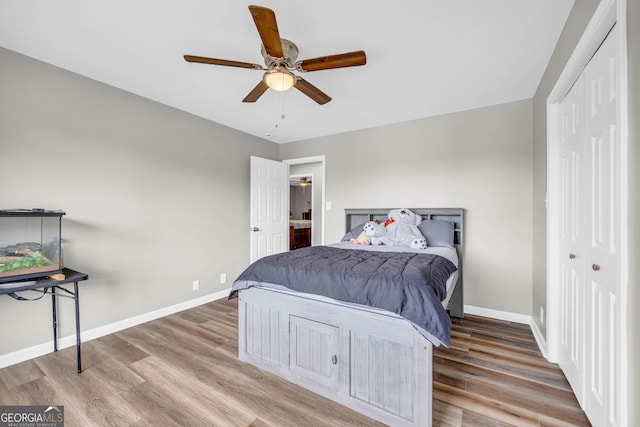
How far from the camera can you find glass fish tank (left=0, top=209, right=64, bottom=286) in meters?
1.95

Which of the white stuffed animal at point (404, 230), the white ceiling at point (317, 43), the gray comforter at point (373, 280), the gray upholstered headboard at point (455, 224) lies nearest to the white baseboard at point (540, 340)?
the gray upholstered headboard at point (455, 224)

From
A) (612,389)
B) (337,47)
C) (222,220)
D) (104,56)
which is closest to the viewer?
(612,389)

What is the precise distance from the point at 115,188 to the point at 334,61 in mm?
2532

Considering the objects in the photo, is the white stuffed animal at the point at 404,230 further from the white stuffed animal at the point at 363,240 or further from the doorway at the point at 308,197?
the doorway at the point at 308,197

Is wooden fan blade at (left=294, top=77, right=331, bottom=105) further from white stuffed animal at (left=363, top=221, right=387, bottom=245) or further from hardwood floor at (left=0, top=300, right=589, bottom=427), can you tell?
hardwood floor at (left=0, top=300, right=589, bottom=427)

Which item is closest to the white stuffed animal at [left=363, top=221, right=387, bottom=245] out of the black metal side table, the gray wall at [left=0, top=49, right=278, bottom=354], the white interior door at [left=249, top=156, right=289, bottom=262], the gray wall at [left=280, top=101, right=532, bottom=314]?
the gray wall at [left=280, top=101, right=532, bottom=314]

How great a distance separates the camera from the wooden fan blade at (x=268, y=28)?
1380 mm

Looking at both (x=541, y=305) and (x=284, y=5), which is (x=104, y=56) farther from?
(x=541, y=305)

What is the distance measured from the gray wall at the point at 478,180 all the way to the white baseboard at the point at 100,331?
8.91 ft

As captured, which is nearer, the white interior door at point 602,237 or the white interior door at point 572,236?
the white interior door at point 602,237

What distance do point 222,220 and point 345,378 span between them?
2.85m

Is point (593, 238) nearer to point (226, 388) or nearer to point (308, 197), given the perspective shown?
point (226, 388)

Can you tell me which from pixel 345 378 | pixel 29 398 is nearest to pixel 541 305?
pixel 345 378

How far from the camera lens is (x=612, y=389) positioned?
48.7 inches
